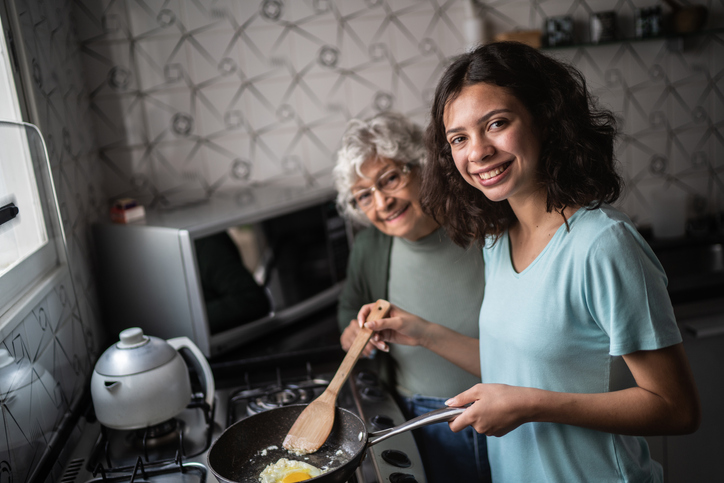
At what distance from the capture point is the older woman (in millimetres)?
1264

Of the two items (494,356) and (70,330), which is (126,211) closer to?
(70,330)

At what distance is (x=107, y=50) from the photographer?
1.74 meters

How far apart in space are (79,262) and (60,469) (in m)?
0.58

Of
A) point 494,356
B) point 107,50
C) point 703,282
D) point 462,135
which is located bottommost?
point 703,282

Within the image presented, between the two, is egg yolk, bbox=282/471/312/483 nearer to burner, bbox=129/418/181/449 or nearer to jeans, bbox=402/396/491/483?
burner, bbox=129/418/181/449

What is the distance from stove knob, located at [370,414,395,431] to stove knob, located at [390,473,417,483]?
0.16 metres

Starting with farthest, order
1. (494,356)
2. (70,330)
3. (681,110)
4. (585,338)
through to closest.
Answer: (681,110) → (70,330) → (494,356) → (585,338)

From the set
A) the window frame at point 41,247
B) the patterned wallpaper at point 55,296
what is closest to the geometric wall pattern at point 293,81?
the patterned wallpaper at point 55,296


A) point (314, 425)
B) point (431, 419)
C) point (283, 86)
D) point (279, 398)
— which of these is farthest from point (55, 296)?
point (283, 86)

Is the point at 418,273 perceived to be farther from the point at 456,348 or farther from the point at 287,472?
the point at 287,472

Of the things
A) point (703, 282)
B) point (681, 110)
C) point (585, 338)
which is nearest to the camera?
point (585, 338)

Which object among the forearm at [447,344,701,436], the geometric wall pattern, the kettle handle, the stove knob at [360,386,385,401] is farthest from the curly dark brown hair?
the geometric wall pattern

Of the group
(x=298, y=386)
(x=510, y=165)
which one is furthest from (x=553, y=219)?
(x=298, y=386)

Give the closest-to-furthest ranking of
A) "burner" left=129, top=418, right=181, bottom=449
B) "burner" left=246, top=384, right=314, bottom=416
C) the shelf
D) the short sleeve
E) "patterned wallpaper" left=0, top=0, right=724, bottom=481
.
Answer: the short sleeve
"burner" left=129, top=418, right=181, bottom=449
"burner" left=246, top=384, right=314, bottom=416
"patterned wallpaper" left=0, top=0, right=724, bottom=481
the shelf
